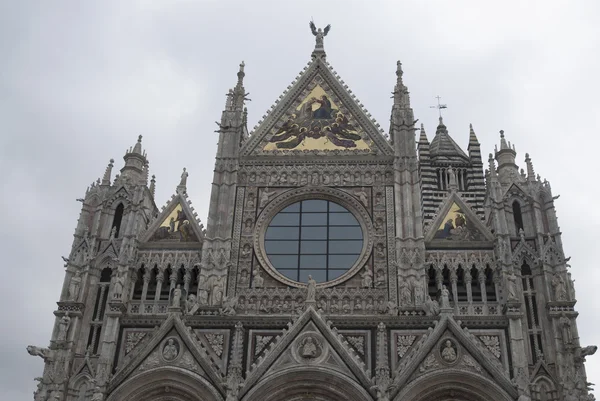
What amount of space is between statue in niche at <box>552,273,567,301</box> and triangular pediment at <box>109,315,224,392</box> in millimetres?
9882

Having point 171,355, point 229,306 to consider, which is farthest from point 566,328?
point 171,355

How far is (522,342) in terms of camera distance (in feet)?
66.2

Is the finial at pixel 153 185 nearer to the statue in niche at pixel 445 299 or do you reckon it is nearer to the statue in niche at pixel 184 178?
the statue in niche at pixel 184 178

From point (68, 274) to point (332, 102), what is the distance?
1106 centimetres

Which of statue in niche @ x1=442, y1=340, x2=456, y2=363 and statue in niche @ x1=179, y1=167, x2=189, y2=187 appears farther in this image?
statue in niche @ x1=179, y1=167, x2=189, y2=187

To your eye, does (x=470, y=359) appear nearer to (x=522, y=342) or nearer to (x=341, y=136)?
(x=522, y=342)

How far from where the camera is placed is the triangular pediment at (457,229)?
2277 centimetres

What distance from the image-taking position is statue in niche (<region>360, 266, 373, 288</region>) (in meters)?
22.0

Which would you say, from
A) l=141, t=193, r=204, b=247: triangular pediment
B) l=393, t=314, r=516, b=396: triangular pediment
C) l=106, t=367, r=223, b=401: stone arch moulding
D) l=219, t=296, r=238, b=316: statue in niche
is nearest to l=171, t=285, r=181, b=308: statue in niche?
l=219, t=296, r=238, b=316: statue in niche

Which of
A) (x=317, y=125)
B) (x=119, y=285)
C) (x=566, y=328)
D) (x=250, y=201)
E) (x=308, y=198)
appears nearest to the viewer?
(x=566, y=328)

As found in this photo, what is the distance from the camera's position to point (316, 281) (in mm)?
22562

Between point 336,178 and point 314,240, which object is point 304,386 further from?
point 336,178

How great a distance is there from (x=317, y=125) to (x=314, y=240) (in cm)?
464

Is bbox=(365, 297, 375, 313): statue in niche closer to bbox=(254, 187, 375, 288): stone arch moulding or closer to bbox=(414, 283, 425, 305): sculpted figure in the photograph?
bbox=(254, 187, 375, 288): stone arch moulding
